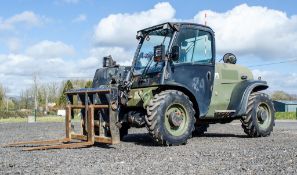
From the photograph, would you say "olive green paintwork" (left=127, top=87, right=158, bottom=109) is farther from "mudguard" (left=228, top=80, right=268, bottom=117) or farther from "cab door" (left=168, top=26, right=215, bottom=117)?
"mudguard" (left=228, top=80, right=268, bottom=117)

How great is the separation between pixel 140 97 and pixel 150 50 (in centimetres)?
154

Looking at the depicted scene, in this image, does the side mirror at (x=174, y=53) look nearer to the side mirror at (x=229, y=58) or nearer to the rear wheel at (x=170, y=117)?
the rear wheel at (x=170, y=117)

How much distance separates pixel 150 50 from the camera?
35.5 ft

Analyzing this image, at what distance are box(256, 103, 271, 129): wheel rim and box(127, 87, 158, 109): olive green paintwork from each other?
11.7ft

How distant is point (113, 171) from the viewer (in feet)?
20.4

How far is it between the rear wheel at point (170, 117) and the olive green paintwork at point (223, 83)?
1.23m

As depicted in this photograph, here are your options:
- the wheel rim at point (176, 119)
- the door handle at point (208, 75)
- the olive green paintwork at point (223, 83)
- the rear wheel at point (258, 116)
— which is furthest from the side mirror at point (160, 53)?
the rear wheel at point (258, 116)

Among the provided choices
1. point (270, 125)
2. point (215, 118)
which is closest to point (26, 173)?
point (215, 118)

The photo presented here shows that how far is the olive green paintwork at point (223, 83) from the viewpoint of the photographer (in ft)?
36.6

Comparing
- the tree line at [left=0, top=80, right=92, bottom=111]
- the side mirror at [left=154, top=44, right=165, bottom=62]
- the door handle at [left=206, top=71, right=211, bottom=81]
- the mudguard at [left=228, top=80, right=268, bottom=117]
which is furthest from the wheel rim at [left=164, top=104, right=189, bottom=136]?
the tree line at [left=0, top=80, right=92, bottom=111]

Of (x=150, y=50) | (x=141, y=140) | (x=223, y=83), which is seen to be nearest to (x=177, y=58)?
(x=150, y=50)

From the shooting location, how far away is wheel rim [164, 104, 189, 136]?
9555mm

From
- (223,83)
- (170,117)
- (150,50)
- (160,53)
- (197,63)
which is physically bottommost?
(170,117)

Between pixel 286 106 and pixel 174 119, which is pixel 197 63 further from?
pixel 286 106
